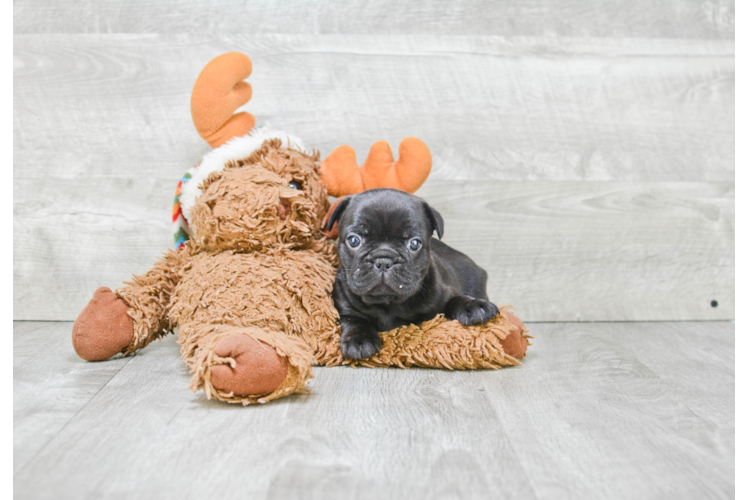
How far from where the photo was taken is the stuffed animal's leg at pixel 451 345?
1.40 m

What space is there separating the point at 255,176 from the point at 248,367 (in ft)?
1.61

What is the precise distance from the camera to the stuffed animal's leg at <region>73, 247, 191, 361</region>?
1.42 metres

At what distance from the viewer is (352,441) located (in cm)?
101

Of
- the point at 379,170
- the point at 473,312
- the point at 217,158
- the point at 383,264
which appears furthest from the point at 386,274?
the point at 217,158

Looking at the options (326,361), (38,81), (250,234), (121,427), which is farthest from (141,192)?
(121,427)

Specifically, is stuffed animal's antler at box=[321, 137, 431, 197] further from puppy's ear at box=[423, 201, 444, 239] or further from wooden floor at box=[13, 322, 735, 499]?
wooden floor at box=[13, 322, 735, 499]

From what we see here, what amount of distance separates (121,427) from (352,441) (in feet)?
1.29

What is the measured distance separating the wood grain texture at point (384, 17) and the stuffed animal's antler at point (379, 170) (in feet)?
1.67

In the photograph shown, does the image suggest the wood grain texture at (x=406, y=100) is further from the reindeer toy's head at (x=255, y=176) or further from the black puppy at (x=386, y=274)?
the black puppy at (x=386, y=274)

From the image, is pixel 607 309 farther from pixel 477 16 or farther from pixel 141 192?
pixel 141 192

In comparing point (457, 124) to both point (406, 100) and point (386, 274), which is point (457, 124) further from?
point (386, 274)

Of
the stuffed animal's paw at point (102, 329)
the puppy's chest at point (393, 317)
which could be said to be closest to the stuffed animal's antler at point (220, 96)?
the stuffed animal's paw at point (102, 329)

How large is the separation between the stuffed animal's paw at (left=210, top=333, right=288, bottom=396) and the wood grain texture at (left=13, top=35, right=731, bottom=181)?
91 centimetres

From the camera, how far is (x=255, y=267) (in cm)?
139
